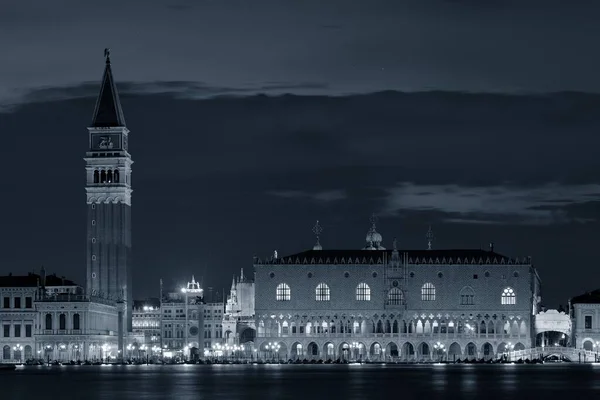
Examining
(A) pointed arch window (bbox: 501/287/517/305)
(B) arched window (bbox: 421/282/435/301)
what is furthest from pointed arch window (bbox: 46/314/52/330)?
(A) pointed arch window (bbox: 501/287/517/305)

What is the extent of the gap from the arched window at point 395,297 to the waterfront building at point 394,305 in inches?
4.5

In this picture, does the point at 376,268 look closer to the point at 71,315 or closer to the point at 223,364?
the point at 223,364

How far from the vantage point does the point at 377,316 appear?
611 ft

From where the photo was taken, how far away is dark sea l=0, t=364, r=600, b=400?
102000 mm

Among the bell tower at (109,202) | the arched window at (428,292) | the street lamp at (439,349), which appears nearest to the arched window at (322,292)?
the arched window at (428,292)

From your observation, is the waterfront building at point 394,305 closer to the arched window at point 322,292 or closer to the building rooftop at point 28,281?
the arched window at point 322,292

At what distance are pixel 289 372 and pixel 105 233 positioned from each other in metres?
52.4

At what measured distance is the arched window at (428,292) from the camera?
186125 mm

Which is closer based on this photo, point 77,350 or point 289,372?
point 289,372

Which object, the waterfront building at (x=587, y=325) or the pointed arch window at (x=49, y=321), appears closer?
the pointed arch window at (x=49, y=321)

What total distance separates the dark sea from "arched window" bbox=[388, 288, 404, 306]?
114 ft

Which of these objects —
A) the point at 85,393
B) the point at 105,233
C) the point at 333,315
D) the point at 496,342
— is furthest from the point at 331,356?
the point at 85,393

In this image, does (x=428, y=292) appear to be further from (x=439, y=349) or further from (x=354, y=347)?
(x=354, y=347)

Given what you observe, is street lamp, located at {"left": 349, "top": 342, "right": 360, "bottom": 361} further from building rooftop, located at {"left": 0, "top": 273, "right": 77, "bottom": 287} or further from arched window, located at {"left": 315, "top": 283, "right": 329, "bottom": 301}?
building rooftop, located at {"left": 0, "top": 273, "right": 77, "bottom": 287}
